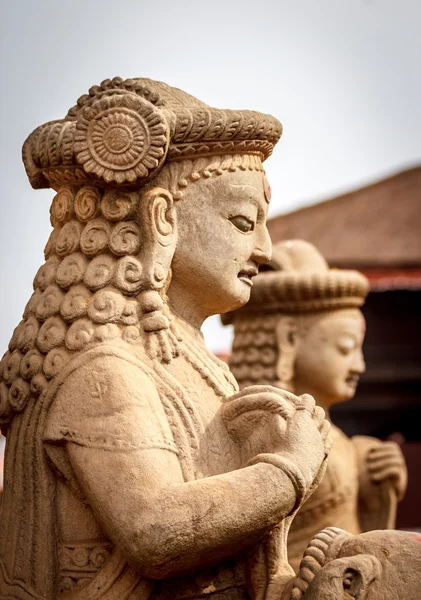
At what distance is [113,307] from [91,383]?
286mm

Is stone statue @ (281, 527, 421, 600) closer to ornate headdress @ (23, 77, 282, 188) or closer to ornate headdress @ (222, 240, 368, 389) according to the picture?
ornate headdress @ (23, 77, 282, 188)

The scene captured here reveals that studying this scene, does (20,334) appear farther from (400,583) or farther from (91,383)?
(400,583)

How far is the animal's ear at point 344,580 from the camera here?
148 inches

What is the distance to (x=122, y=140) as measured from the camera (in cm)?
419

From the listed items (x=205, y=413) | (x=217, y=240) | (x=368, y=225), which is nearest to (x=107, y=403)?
(x=205, y=413)

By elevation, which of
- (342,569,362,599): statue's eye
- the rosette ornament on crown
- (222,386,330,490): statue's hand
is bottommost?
(342,569,362,599): statue's eye

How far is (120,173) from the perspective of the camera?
421 centimetres

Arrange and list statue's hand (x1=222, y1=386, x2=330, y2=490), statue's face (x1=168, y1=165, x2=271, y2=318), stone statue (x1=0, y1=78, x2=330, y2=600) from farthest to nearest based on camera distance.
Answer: statue's face (x1=168, y1=165, x2=271, y2=318) < statue's hand (x1=222, y1=386, x2=330, y2=490) < stone statue (x1=0, y1=78, x2=330, y2=600)

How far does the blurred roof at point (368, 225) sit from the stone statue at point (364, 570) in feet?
27.2

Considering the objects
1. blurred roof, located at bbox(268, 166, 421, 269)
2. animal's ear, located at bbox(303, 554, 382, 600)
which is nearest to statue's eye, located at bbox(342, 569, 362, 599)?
animal's ear, located at bbox(303, 554, 382, 600)

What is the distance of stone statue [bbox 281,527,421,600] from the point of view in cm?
377

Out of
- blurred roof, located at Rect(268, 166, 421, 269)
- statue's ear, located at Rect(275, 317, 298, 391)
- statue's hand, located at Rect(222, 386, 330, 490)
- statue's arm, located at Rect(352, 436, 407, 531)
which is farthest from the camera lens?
blurred roof, located at Rect(268, 166, 421, 269)

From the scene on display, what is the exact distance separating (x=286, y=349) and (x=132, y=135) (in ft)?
9.63

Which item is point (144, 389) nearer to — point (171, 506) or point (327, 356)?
point (171, 506)
